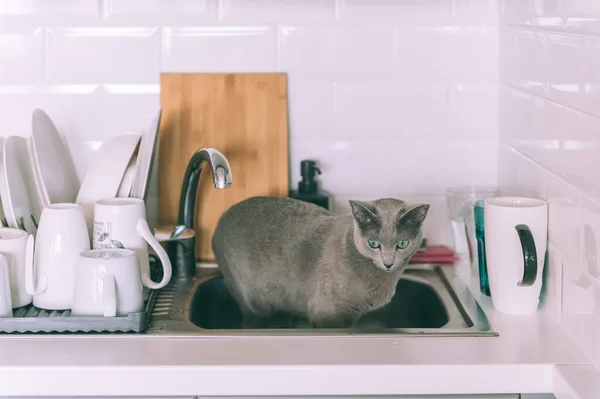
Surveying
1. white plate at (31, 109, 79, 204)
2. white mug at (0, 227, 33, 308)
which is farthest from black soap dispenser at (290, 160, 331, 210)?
white mug at (0, 227, 33, 308)

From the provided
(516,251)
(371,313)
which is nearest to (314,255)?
(371,313)

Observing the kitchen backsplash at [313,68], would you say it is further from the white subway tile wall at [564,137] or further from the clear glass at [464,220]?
the white subway tile wall at [564,137]

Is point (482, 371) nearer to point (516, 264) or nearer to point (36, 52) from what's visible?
point (516, 264)

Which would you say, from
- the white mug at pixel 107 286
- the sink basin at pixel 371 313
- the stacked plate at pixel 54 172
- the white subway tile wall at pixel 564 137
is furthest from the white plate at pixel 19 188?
the white subway tile wall at pixel 564 137

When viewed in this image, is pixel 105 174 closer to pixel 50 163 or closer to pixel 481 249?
pixel 50 163

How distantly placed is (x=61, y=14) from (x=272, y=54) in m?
0.49

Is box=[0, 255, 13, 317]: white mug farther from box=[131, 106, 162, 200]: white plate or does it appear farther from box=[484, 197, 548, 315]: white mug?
box=[484, 197, 548, 315]: white mug

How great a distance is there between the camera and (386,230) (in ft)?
5.38

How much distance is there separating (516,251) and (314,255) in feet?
1.29

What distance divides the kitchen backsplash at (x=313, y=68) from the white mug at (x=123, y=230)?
369mm

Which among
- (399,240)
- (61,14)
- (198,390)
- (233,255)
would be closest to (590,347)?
(399,240)

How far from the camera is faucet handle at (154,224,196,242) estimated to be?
1931 mm

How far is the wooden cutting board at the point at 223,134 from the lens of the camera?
79.8 inches

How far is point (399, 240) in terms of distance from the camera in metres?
1.65
